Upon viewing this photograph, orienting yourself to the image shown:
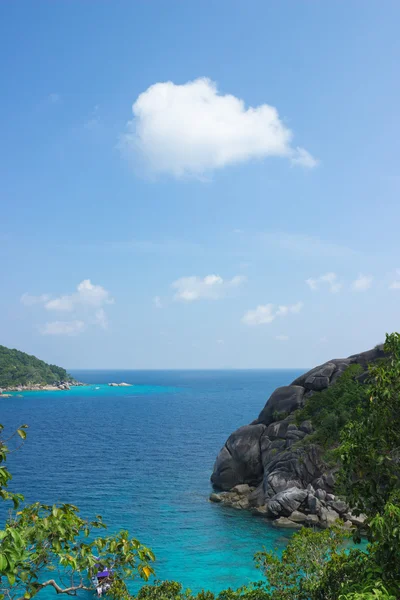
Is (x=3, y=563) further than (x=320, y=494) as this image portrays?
No

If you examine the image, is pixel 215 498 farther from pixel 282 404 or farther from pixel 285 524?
pixel 282 404

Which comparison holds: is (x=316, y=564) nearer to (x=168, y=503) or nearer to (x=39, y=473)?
(x=168, y=503)

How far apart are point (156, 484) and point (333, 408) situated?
24.0 metres

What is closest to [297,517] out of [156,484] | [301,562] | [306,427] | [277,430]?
[306,427]

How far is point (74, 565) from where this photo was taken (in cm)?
775

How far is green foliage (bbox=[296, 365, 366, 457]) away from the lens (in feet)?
161

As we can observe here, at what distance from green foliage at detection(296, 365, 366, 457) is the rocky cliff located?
1.46m

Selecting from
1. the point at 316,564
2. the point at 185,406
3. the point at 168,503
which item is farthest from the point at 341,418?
the point at 185,406

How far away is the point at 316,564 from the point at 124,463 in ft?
168

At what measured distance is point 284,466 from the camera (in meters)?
47.3

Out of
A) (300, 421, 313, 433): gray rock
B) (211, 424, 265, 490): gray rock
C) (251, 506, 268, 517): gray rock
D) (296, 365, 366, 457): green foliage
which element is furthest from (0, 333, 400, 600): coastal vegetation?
(211, 424, 265, 490): gray rock

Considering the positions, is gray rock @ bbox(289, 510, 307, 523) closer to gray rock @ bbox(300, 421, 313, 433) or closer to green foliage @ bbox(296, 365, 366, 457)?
green foliage @ bbox(296, 365, 366, 457)

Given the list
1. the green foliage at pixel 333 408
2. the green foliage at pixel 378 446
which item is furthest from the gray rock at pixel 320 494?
the green foliage at pixel 378 446

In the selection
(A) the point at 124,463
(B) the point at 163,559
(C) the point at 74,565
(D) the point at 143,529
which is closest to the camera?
(C) the point at 74,565
